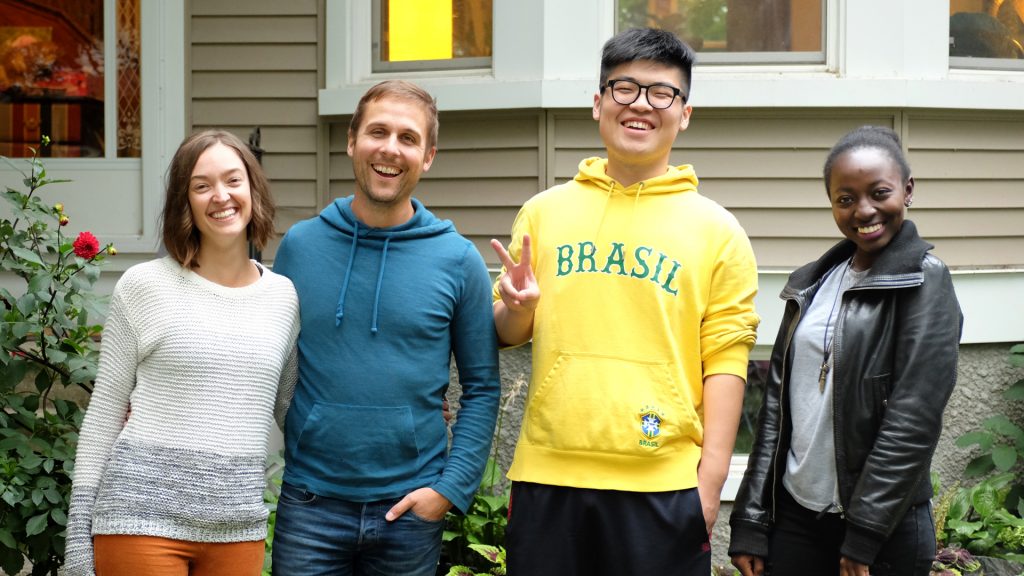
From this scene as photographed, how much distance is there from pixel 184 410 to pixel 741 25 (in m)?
3.61

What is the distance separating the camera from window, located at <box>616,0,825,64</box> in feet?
16.7

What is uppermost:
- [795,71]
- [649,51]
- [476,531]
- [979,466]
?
[795,71]

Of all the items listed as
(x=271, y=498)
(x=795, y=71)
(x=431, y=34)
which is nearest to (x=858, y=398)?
(x=271, y=498)

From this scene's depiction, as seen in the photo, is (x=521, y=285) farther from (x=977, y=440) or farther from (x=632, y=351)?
(x=977, y=440)

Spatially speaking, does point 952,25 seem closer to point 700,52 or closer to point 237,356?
point 700,52

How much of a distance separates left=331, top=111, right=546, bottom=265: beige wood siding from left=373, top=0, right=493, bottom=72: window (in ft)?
1.17

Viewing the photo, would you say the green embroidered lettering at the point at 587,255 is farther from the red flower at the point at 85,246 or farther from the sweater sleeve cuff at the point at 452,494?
the red flower at the point at 85,246

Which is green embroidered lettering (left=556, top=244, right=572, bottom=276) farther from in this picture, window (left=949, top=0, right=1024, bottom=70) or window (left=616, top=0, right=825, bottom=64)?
window (left=949, top=0, right=1024, bottom=70)

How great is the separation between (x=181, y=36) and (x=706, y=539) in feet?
14.1

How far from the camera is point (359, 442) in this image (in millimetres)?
2605

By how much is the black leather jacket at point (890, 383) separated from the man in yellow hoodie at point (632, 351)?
0.88 ft

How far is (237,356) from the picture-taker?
254 cm

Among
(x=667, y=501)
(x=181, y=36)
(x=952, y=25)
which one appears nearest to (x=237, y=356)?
(x=667, y=501)

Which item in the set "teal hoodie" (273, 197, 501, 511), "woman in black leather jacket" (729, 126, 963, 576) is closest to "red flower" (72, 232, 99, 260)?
"teal hoodie" (273, 197, 501, 511)
